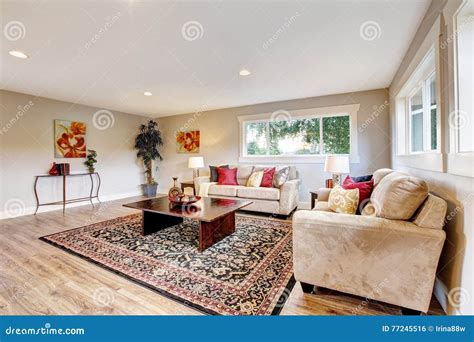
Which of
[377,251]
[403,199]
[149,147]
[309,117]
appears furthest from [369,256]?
[149,147]

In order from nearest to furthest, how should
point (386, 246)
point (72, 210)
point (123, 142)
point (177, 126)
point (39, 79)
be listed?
point (386, 246)
point (39, 79)
point (72, 210)
point (123, 142)
point (177, 126)

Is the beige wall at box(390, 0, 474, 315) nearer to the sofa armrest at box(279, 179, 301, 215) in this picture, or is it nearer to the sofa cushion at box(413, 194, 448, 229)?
the sofa cushion at box(413, 194, 448, 229)

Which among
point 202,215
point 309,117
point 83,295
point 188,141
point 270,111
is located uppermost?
point 270,111

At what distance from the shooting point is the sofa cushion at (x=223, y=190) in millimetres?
4196

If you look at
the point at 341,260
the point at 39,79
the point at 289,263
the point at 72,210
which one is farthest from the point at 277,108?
the point at 72,210

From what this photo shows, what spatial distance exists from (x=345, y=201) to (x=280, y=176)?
1.93 metres

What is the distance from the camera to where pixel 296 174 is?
4.53 m

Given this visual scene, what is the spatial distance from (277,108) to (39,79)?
4125mm

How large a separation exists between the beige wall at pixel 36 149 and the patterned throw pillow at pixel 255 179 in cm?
361

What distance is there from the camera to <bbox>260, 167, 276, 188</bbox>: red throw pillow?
13.5ft

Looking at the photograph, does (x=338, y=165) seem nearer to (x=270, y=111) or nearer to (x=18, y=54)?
(x=270, y=111)

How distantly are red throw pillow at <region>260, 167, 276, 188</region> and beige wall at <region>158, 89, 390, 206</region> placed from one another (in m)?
0.74

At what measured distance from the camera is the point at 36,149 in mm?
4262

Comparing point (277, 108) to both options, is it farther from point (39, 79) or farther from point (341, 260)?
point (39, 79)
